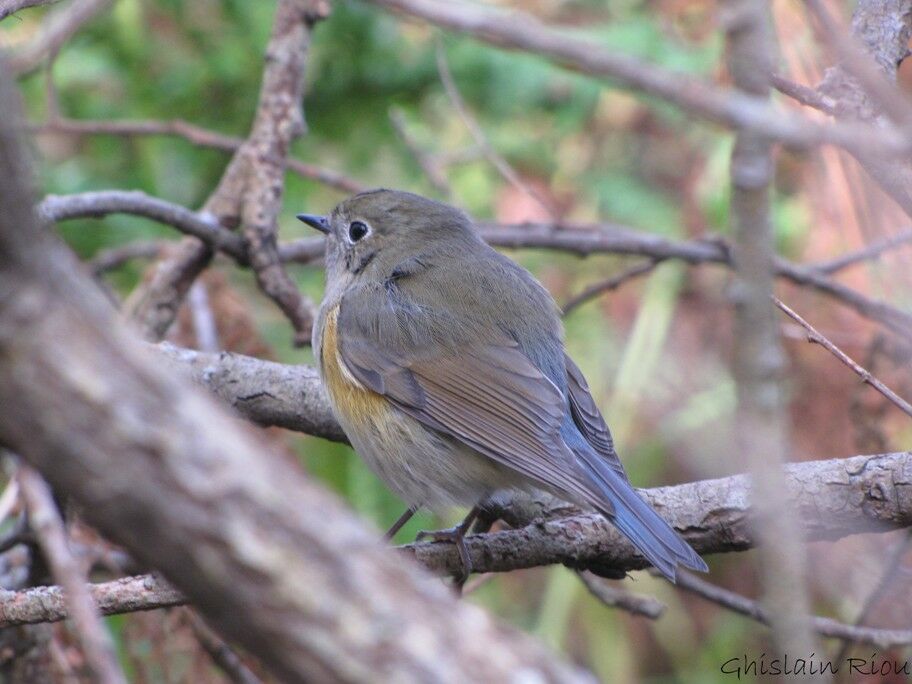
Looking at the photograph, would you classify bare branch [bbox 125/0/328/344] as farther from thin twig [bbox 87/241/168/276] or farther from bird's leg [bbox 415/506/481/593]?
bird's leg [bbox 415/506/481/593]

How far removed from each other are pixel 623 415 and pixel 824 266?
1.80 meters

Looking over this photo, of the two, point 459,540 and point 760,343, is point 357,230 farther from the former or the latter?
point 760,343

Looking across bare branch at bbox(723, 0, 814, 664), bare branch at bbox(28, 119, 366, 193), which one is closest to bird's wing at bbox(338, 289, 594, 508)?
bare branch at bbox(28, 119, 366, 193)

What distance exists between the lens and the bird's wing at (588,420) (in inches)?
134

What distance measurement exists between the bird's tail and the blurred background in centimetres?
188

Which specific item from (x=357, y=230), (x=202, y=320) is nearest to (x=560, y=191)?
(x=357, y=230)

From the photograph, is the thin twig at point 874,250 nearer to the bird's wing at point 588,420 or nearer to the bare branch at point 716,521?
the bare branch at point 716,521

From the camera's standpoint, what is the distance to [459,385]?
3.59 m

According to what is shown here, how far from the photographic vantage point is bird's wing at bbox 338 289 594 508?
10.8 feet

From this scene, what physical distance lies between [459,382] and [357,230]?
0.98m

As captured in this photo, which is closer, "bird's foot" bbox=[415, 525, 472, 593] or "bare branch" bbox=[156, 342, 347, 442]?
"bird's foot" bbox=[415, 525, 472, 593]

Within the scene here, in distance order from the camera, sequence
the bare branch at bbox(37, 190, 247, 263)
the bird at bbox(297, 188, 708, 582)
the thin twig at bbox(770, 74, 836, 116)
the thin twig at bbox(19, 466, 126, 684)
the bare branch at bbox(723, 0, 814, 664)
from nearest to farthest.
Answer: the thin twig at bbox(19, 466, 126, 684), the bare branch at bbox(723, 0, 814, 664), the thin twig at bbox(770, 74, 836, 116), the bird at bbox(297, 188, 708, 582), the bare branch at bbox(37, 190, 247, 263)

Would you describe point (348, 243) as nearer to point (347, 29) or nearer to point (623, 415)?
point (347, 29)

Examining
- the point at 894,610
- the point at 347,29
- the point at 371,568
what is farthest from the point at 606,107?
the point at 371,568
